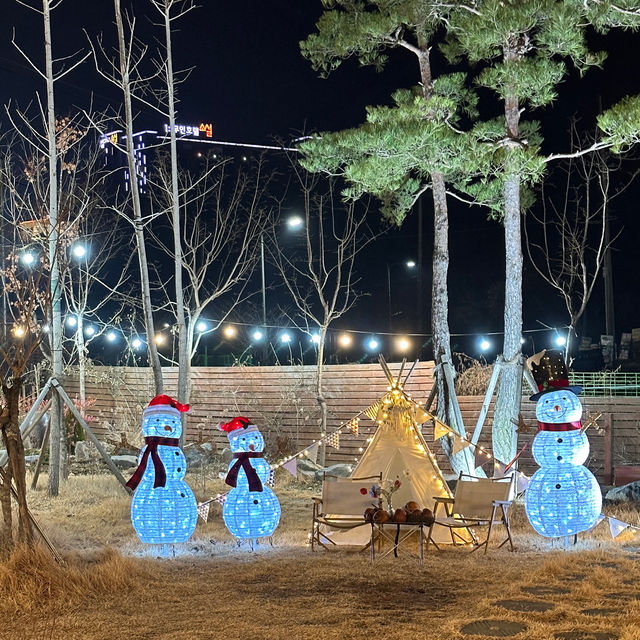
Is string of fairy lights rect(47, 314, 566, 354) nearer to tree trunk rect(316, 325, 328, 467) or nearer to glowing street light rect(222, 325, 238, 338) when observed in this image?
glowing street light rect(222, 325, 238, 338)

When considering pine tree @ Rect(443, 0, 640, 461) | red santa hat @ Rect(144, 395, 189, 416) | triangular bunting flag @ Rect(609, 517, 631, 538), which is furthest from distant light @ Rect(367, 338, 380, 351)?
red santa hat @ Rect(144, 395, 189, 416)

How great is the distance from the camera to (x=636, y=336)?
19.9 meters

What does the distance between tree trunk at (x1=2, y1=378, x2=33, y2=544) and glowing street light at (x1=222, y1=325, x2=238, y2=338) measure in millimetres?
14709

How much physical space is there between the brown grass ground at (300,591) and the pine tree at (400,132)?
3892 millimetres

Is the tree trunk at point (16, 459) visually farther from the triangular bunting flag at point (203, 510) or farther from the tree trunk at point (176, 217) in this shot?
the tree trunk at point (176, 217)

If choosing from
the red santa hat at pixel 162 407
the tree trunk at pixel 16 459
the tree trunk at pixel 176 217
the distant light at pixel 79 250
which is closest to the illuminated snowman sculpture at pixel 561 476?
the red santa hat at pixel 162 407

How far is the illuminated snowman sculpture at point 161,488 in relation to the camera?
26.1 ft

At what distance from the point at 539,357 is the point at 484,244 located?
52.4 ft

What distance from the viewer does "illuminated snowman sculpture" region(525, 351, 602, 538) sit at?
26.7 feet

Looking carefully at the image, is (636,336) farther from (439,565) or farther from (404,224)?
(439,565)

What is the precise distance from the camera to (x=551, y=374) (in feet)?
28.4

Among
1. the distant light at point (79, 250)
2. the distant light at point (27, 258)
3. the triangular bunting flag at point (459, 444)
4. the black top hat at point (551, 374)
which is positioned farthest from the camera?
the distant light at point (79, 250)

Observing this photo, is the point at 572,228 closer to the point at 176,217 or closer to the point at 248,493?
the point at 176,217

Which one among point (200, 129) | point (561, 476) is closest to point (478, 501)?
point (561, 476)
